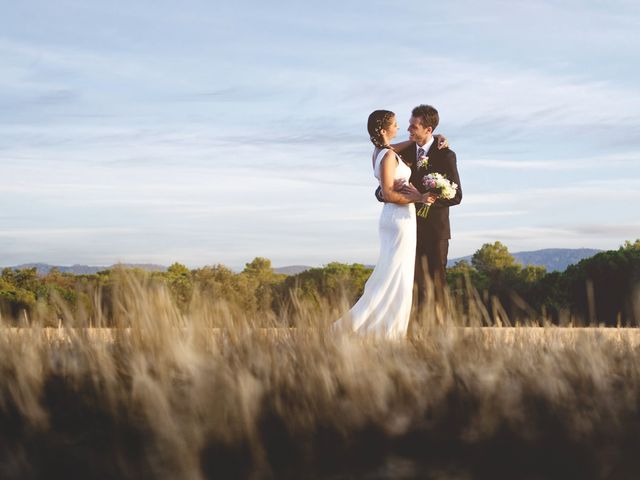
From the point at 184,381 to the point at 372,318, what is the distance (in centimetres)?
523

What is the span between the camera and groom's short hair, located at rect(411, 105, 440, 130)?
31.7 feet

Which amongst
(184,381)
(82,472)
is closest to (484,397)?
A: (184,381)

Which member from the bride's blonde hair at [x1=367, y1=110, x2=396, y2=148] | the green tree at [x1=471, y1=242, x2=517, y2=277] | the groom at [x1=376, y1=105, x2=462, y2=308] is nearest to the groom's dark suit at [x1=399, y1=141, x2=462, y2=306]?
the groom at [x1=376, y1=105, x2=462, y2=308]

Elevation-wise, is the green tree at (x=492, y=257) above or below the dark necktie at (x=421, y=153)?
below

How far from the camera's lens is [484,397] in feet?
13.6

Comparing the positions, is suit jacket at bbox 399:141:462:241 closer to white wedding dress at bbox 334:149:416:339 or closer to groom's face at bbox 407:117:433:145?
groom's face at bbox 407:117:433:145

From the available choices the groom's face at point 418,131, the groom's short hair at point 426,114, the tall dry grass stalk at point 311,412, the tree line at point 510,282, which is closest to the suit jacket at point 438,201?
the groom's face at point 418,131

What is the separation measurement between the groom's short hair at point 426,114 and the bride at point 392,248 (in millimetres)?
403

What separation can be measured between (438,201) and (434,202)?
0.05m

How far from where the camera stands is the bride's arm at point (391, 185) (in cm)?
912

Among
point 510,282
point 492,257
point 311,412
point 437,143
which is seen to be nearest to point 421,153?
point 437,143

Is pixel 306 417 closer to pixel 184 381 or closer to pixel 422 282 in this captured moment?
pixel 184 381

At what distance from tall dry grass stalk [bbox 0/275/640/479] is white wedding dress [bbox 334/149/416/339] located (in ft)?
15.1

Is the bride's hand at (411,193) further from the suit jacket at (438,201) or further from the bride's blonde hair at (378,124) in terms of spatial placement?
the bride's blonde hair at (378,124)
